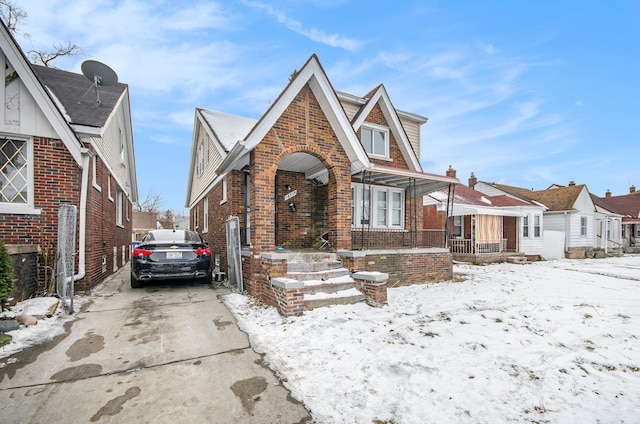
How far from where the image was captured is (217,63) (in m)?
12.0

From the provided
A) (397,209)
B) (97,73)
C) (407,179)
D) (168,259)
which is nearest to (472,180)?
(397,209)

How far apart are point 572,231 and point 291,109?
75.7 feet

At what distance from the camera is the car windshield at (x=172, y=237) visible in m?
7.93

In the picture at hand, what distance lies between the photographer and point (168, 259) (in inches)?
290

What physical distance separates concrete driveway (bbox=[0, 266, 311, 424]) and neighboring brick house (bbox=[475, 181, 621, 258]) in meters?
21.9

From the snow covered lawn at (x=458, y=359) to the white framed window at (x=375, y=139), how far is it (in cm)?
632

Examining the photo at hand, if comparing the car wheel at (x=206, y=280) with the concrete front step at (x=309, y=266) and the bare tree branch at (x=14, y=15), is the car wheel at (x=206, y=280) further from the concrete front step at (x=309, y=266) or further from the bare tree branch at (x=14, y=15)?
the bare tree branch at (x=14, y=15)

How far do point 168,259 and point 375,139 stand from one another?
832 cm

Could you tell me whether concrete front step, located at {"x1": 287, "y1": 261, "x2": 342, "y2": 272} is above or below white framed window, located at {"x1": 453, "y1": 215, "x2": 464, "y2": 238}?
below

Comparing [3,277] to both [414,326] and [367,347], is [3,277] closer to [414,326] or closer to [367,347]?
[367,347]

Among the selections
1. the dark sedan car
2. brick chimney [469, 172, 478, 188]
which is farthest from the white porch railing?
the dark sedan car

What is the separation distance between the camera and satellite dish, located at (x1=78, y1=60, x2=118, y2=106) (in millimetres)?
9516

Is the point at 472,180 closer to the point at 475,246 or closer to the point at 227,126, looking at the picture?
the point at 475,246

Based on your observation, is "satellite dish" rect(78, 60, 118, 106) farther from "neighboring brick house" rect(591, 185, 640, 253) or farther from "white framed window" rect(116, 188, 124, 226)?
"neighboring brick house" rect(591, 185, 640, 253)
